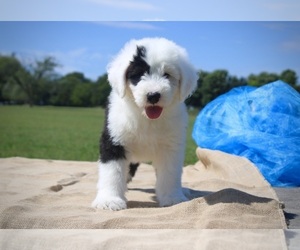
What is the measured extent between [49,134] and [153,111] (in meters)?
8.35

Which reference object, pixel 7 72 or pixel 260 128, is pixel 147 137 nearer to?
pixel 260 128

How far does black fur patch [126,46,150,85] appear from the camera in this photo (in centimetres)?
274

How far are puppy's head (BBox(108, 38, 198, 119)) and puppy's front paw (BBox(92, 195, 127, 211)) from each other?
1.77 feet

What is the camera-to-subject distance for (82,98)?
228 inches

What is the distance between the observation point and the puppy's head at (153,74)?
2.68 meters

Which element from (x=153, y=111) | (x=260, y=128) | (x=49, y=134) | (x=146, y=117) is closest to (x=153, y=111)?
(x=153, y=111)

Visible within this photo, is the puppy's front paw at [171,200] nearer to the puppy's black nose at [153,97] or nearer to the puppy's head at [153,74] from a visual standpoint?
the puppy's head at [153,74]

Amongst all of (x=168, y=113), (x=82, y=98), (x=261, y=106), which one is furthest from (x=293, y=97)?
(x=82, y=98)

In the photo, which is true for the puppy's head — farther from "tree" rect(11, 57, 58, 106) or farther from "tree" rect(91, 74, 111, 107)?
"tree" rect(11, 57, 58, 106)

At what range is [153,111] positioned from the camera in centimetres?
281

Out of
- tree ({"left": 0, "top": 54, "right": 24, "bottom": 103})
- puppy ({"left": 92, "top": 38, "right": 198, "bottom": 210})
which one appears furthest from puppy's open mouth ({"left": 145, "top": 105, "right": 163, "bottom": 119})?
tree ({"left": 0, "top": 54, "right": 24, "bottom": 103})

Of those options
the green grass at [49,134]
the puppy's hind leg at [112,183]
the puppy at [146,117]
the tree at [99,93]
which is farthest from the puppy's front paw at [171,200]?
the green grass at [49,134]

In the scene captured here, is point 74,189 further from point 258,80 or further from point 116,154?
point 258,80

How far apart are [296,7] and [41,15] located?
1.39m
